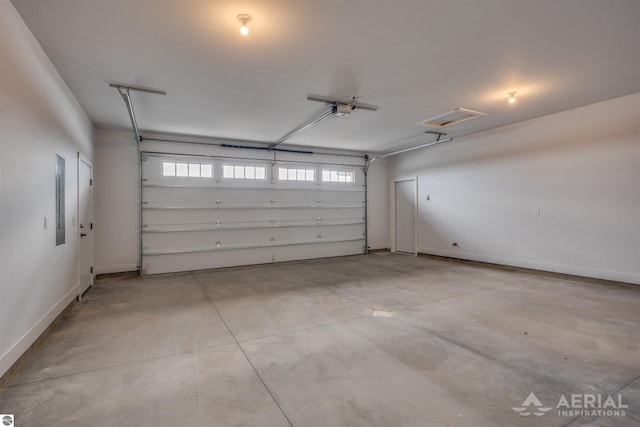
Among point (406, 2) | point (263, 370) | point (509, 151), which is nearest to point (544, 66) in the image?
point (406, 2)

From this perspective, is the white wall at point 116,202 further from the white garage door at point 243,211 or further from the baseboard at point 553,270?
the baseboard at point 553,270

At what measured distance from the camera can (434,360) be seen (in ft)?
8.00

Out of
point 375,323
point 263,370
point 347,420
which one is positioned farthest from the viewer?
point 375,323

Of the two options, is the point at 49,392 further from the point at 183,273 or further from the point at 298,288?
the point at 183,273

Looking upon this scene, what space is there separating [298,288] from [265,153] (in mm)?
3602

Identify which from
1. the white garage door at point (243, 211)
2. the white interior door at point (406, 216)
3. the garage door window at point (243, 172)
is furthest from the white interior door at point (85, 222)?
the white interior door at point (406, 216)

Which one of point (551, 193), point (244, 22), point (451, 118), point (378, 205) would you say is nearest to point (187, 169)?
point (244, 22)

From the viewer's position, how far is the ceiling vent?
16.4 feet

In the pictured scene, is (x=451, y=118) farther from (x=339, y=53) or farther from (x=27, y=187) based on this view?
(x=27, y=187)

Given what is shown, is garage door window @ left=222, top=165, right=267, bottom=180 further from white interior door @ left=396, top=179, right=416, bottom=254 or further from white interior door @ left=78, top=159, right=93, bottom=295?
white interior door @ left=396, top=179, right=416, bottom=254

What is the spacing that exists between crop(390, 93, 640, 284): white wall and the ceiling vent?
1.14 metres

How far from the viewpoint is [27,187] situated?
2.60 m

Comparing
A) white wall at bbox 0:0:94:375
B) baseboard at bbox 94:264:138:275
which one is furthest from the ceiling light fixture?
baseboard at bbox 94:264:138:275

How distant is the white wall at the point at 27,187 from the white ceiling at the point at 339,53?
11.4 inches
